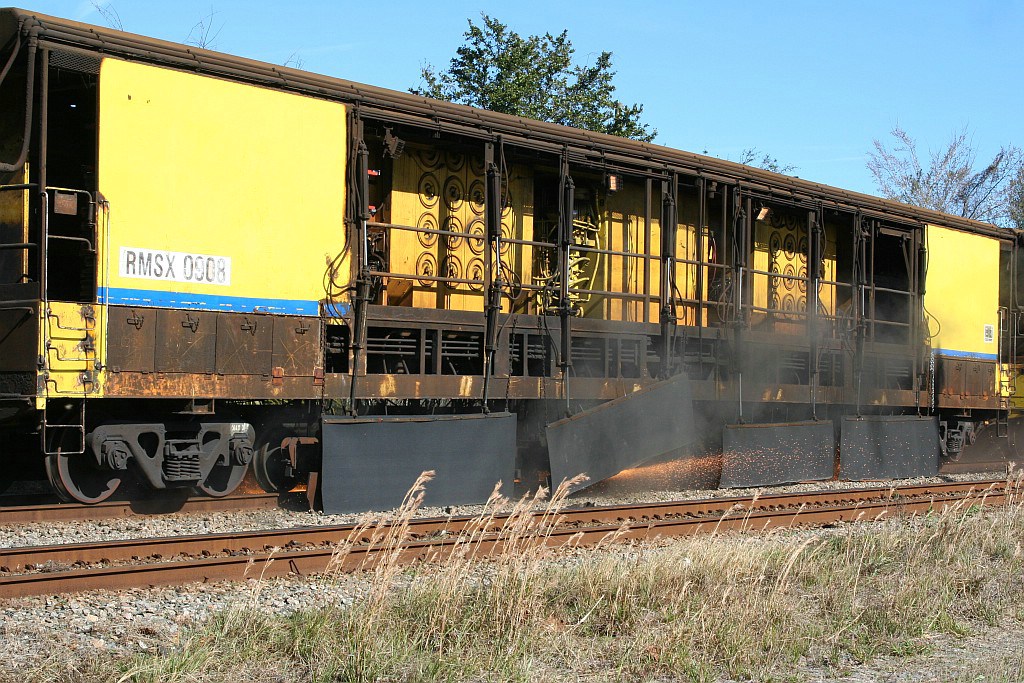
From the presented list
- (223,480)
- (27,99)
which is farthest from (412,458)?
(27,99)

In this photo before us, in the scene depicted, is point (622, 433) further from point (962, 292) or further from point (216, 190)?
point (962, 292)

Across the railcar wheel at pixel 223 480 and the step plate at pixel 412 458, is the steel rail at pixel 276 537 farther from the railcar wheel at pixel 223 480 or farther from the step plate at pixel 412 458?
the railcar wheel at pixel 223 480

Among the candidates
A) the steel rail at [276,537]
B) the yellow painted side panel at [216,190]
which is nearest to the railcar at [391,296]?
the yellow painted side panel at [216,190]

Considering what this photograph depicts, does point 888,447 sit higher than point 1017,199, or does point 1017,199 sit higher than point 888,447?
point 1017,199

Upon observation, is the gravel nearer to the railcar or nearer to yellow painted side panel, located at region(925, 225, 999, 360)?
the railcar

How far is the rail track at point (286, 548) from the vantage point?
6.19 metres

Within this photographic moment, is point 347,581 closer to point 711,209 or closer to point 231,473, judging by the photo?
point 231,473

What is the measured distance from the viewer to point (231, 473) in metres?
9.16

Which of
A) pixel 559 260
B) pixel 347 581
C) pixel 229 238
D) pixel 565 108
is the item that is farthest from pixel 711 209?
pixel 565 108

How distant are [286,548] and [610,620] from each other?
283 centimetres

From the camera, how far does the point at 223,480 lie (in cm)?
923

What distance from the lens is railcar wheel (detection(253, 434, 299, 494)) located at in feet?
30.7

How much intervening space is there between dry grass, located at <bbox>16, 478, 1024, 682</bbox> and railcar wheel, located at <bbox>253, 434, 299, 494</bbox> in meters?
3.02

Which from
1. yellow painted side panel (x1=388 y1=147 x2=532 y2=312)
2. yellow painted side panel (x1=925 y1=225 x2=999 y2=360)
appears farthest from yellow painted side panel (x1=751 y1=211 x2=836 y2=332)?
yellow painted side panel (x1=388 y1=147 x2=532 y2=312)
